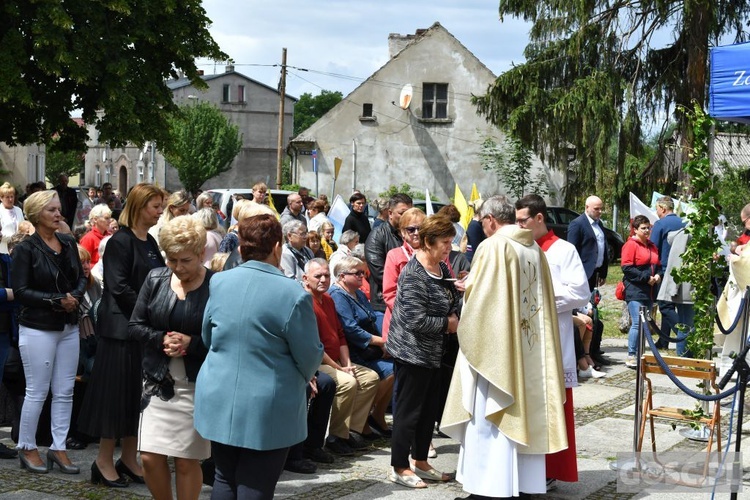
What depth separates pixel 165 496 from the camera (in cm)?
559

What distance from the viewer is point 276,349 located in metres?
4.77

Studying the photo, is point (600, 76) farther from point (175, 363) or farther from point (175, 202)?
point (175, 363)

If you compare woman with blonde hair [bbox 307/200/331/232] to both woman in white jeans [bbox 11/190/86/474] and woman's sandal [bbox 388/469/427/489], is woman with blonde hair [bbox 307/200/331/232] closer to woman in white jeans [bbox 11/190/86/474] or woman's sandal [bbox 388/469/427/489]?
woman in white jeans [bbox 11/190/86/474]

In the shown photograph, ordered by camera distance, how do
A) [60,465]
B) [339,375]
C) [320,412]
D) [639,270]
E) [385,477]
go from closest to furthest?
[60,465] → [385,477] → [320,412] → [339,375] → [639,270]

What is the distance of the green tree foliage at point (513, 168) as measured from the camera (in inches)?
1428

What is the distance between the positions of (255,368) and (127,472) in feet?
8.15

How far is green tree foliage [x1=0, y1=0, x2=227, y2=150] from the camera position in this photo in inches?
907

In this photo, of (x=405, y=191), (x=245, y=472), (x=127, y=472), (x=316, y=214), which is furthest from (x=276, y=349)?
(x=405, y=191)

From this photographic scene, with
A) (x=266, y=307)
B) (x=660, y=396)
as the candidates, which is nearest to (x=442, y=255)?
(x=266, y=307)

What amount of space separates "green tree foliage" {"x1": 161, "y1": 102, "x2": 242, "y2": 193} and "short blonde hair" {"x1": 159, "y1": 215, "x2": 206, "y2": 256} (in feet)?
194

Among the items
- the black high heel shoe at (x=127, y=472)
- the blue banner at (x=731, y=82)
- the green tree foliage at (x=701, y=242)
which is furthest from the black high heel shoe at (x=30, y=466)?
the blue banner at (x=731, y=82)

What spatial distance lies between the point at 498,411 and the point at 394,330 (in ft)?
4.09

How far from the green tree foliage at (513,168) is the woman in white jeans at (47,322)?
95.8 feet

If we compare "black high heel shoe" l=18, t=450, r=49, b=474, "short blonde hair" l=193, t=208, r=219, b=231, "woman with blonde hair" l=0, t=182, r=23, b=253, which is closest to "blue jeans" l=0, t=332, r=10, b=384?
"black high heel shoe" l=18, t=450, r=49, b=474
